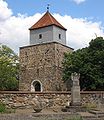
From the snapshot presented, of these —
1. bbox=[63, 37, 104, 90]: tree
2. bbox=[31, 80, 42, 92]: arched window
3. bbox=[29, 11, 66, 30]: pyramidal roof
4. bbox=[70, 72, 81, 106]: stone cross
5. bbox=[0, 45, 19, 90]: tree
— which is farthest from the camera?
bbox=[29, 11, 66, 30]: pyramidal roof

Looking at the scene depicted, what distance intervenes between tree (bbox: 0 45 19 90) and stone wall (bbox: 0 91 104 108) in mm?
19320

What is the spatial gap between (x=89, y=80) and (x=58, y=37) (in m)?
12.3

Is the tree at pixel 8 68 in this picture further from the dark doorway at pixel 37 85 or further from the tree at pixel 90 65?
the tree at pixel 90 65

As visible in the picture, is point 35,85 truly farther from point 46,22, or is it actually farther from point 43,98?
point 43,98

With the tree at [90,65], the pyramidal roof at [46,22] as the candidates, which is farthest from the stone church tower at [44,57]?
the tree at [90,65]

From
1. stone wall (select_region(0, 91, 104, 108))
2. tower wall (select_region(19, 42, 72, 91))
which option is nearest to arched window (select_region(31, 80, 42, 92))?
tower wall (select_region(19, 42, 72, 91))

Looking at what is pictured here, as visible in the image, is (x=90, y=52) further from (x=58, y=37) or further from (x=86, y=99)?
(x=86, y=99)

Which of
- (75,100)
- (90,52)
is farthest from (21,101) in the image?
(90,52)

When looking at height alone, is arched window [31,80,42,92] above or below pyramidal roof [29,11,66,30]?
below

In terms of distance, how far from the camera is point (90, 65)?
33.9 meters

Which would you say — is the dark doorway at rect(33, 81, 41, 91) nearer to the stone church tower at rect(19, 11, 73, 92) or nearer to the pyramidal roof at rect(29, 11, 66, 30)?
the stone church tower at rect(19, 11, 73, 92)

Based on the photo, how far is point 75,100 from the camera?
18.0 metres

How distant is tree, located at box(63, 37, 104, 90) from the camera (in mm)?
33000

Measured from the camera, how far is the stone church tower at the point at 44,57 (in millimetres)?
40094
